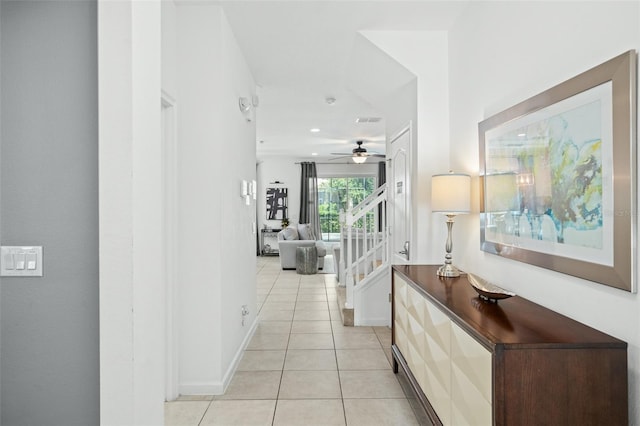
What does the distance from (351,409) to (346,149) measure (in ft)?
24.2

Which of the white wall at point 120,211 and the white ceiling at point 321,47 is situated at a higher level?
the white ceiling at point 321,47

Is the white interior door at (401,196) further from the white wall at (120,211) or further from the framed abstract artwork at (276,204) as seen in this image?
the framed abstract artwork at (276,204)

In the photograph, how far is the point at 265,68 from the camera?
3.94 meters

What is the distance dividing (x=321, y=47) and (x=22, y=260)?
9.35ft

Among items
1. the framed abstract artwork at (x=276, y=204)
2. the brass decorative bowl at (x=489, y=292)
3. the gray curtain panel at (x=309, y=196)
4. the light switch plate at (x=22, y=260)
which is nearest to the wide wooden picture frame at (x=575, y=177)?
the brass decorative bowl at (x=489, y=292)

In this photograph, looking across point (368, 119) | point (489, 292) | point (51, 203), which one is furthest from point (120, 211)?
point (368, 119)

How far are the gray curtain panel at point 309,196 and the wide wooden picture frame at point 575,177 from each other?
8247 mm

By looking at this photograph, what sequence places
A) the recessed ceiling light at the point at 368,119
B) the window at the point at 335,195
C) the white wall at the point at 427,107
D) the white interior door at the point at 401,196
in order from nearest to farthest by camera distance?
the white wall at the point at 427,107
the white interior door at the point at 401,196
the recessed ceiling light at the point at 368,119
the window at the point at 335,195

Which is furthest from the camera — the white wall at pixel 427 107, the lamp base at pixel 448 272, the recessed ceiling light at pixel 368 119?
the recessed ceiling light at pixel 368 119

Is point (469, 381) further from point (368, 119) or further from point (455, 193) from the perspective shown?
point (368, 119)

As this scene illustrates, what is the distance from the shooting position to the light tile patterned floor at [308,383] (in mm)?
2459

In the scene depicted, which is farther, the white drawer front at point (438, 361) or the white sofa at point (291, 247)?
the white sofa at point (291, 247)

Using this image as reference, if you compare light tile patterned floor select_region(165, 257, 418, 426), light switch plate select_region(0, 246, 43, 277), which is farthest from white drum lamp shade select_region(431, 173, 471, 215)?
light switch plate select_region(0, 246, 43, 277)

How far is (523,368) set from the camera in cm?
132
